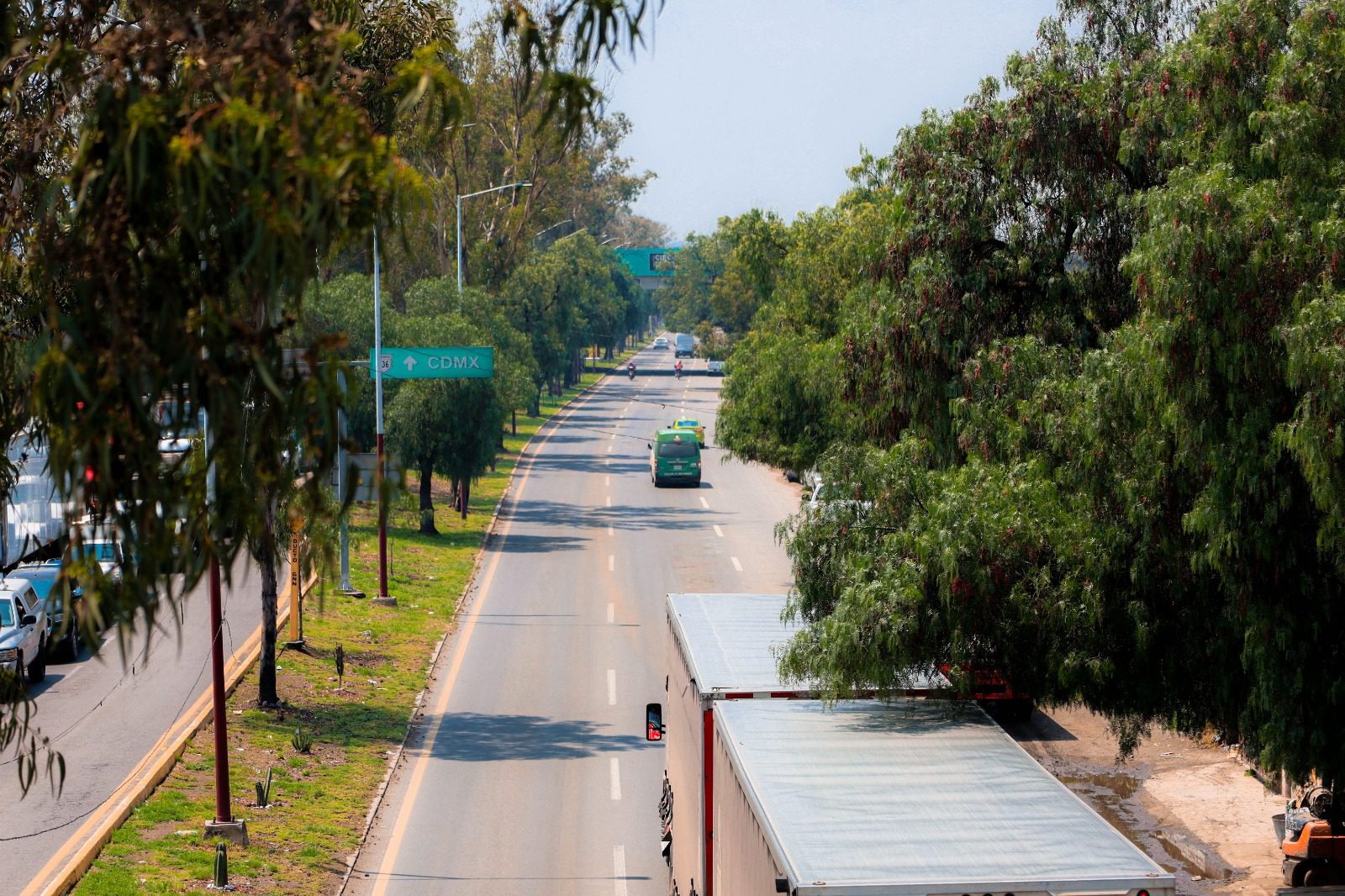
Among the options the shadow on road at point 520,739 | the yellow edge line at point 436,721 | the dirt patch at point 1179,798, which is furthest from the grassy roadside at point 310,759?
the dirt patch at point 1179,798

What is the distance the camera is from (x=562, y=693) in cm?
2806

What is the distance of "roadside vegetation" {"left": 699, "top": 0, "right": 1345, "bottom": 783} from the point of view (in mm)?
12758

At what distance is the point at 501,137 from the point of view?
218 feet

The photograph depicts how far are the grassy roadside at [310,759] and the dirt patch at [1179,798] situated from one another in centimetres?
905

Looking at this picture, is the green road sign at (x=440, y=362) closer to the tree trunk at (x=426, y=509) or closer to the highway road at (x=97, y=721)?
the highway road at (x=97, y=721)

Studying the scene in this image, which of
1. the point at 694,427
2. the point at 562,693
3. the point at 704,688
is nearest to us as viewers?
the point at 704,688

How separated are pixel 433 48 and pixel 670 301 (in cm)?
17656

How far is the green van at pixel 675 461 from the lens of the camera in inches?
2228

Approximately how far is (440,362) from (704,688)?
24.4 metres

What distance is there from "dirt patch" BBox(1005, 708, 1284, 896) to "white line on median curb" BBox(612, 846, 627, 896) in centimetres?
509

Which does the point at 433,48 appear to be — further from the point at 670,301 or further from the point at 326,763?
the point at 670,301

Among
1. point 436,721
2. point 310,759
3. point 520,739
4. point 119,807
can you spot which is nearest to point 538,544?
point 436,721

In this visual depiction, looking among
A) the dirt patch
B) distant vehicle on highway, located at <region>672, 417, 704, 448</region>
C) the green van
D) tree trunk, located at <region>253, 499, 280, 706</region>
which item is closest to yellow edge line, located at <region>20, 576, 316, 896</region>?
tree trunk, located at <region>253, 499, 280, 706</region>

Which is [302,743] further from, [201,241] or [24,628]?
[201,241]
